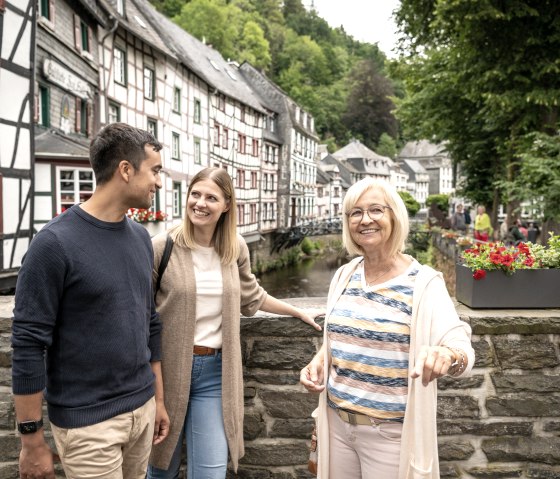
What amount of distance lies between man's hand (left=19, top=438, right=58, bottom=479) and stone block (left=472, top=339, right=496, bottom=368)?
1950mm

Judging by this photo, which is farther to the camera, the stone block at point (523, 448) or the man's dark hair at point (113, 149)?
the stone block at point (523, 448)

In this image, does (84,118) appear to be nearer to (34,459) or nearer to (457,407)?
(457,407)

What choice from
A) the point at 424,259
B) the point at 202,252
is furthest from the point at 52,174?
the point at 424,259

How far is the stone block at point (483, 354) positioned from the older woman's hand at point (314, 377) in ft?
3.31

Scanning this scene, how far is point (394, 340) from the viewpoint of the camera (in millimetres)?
1811

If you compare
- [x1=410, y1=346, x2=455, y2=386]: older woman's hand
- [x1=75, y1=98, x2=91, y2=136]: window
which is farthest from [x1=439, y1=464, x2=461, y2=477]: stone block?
[x1=75, y1=98, x2=91, y2=136]: window

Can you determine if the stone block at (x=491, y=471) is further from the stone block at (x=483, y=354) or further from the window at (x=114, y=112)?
the window at (x=114, y=112)

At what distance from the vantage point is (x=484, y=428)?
262 centimetres

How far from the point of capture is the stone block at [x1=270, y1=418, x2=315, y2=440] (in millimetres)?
2689

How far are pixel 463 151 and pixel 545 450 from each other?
17.0 m

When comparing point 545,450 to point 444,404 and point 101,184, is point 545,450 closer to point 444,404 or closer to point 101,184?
point 444,404

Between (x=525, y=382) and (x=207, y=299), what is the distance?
1.65m

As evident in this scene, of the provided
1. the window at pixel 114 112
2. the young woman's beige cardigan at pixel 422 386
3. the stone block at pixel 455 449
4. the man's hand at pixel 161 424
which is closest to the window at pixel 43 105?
the window at pixel 114 112

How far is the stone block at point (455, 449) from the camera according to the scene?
8.61ft
